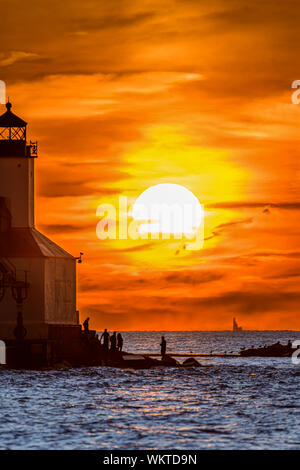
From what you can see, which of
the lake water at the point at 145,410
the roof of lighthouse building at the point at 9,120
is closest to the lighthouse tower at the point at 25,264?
the roof of lighthouse building at the point at 9,120

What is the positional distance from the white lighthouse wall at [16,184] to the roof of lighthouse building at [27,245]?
919mm

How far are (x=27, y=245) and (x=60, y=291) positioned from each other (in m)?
4.04

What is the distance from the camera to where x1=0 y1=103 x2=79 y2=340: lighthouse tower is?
67312 mm

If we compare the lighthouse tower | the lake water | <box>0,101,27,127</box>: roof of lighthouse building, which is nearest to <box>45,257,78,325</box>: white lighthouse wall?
the lighthouse tower

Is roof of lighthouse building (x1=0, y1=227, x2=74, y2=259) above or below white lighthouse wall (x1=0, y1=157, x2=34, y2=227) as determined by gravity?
below

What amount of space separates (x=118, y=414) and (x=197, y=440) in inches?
350

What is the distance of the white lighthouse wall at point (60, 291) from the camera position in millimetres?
68431

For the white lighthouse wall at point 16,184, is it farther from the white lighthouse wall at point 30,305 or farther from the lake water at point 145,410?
the lake water at point 145,410

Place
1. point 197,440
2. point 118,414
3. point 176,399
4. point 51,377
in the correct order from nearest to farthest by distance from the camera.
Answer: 1. point 197,440
2. point 118,414
3. point 176,399
4. point 51,377

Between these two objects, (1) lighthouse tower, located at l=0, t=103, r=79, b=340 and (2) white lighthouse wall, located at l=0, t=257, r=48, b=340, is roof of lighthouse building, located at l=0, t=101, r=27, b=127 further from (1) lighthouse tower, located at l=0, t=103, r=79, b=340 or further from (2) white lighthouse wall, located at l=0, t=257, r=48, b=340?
(2) white lighthouse wall, located at l=0, t=257, r=48, b=340
